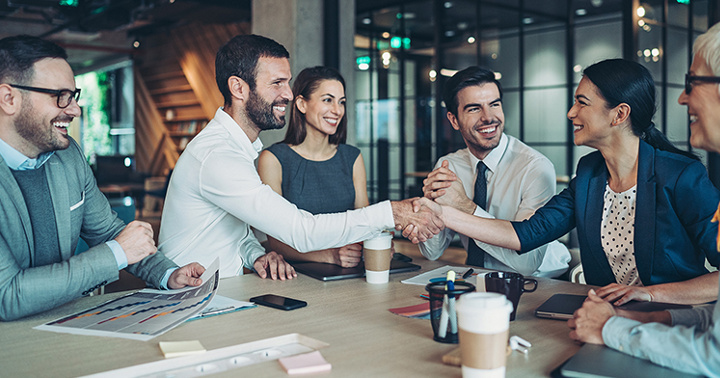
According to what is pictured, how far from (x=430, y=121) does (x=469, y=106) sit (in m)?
5.63

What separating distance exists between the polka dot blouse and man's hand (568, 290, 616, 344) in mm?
706

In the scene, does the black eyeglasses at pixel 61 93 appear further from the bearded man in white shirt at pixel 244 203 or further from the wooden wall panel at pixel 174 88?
the wooden wall panel at pixel 174 88

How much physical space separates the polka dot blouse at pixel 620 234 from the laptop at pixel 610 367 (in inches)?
33.9

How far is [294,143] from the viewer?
2951mm

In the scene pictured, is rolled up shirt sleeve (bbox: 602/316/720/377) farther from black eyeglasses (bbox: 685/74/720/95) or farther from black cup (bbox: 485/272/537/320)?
black eyeglasses (bbox: 685/74/720/95)

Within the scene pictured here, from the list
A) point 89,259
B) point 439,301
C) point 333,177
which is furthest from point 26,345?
point 333,177

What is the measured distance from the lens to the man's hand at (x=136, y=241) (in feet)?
5.58

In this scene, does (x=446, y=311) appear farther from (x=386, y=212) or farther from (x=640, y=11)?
(x=640, y=11)

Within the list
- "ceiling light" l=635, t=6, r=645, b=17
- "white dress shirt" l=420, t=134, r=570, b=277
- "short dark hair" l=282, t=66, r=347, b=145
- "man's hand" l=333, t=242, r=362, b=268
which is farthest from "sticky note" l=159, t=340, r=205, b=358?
"ceiling light" l=635, t=6, r=645, b=17

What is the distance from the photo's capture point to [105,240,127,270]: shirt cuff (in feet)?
5.49

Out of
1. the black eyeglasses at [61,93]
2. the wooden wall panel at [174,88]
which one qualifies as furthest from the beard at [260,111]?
the wooden wall panel at [174,88]

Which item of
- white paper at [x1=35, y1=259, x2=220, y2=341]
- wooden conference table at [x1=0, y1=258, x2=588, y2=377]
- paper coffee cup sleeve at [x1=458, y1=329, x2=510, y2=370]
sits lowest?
wooden conference table at [x1=0, y1=258, x2=588, y2=377]

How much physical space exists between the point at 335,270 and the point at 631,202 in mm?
1007

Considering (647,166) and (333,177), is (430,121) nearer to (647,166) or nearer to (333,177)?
(333,177)
